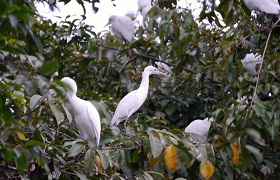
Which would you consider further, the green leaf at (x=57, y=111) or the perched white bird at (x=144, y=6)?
the perched white bird at (x=144, y=6)

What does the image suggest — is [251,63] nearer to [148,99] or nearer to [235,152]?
[148,99]

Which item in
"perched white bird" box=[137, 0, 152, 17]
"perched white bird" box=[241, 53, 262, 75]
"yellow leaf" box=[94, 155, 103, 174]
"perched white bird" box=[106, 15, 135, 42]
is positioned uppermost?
"perched white bird" box=[137, 0, 152, 17]

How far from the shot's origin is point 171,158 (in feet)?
6.29

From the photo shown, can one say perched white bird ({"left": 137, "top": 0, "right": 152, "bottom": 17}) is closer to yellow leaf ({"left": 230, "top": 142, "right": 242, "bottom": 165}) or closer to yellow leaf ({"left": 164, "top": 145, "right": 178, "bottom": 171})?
yellow leaf ({"left": 230, "top": 142, "right": 242, "bottom": 165})

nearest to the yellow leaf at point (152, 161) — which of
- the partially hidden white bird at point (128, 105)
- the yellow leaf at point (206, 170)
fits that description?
the yellow leaf at point (206, 170)

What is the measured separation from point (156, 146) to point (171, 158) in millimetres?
60

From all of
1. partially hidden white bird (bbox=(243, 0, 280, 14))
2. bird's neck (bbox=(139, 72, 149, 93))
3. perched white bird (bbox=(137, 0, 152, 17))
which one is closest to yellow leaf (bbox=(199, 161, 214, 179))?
partially hidden white bird (bbox=(243, 0, 280, 14))

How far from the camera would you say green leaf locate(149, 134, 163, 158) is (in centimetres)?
191

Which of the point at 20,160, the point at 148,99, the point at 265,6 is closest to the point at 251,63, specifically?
the point at 265,6

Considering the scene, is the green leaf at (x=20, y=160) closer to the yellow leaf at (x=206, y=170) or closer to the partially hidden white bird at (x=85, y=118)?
the yellow leaf at (x=206, y=170)

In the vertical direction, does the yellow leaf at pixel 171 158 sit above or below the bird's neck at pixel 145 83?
above

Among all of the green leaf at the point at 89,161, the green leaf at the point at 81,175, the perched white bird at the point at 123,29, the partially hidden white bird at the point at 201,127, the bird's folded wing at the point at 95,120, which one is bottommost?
the partially hidden white bird at the point at 201,127

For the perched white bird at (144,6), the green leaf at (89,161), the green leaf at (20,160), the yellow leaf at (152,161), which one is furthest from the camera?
the perched white bird at (144,6)

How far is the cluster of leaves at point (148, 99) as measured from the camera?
1617mm
